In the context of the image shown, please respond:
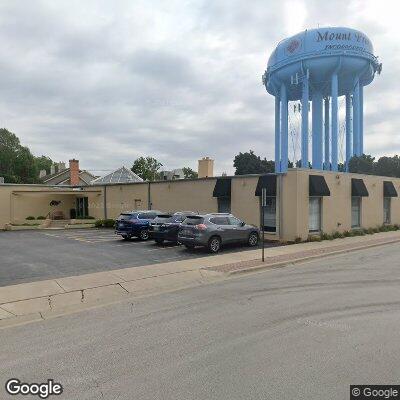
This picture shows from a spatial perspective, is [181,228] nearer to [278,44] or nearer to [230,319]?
[230,319]

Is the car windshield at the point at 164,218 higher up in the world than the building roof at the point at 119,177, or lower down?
lower down

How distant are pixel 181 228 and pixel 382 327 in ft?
36.0

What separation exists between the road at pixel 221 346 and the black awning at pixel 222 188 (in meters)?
13.7

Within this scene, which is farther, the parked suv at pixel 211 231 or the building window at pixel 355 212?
the building window at pixel 355 212

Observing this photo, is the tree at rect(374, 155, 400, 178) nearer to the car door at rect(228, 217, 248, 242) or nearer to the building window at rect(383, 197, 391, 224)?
the building window at rect(383, 197, 391, 224)

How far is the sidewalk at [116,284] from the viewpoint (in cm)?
830

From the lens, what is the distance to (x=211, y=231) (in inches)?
635

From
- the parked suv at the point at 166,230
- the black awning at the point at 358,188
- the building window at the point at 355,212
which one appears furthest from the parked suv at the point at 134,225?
the building window at the point at 355,212

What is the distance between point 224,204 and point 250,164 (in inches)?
1589

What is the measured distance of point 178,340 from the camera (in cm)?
607

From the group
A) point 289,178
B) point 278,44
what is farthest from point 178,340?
point 278,44

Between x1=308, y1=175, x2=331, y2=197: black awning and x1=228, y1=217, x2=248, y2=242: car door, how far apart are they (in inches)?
197

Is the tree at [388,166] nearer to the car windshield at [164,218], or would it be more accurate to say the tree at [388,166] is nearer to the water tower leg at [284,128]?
the water tower leg at [284,128]

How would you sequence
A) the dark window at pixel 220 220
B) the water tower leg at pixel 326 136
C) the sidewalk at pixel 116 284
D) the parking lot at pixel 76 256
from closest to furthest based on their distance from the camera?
the sidewalk at pixel 116 284, the parking lot at pixel 76 256, the dark window at pixel 220 220, the water tower leg at pixel 326 136
